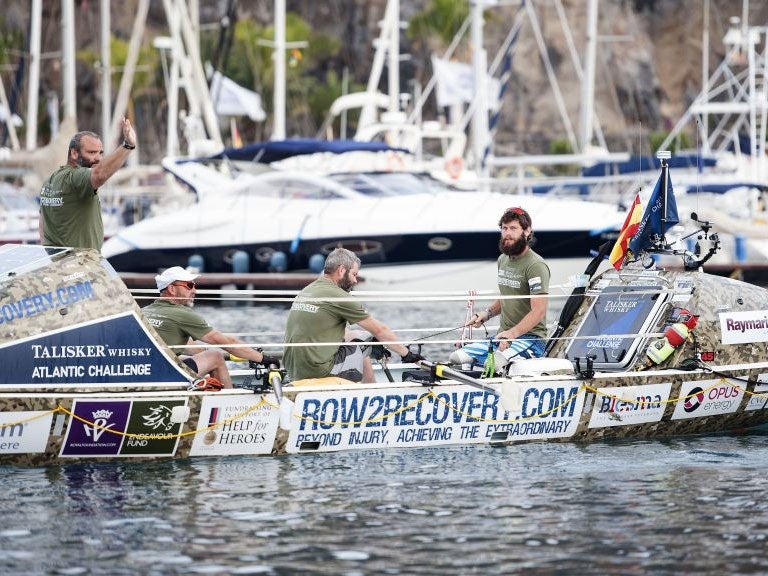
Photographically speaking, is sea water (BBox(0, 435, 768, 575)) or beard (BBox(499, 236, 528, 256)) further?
beard (BBox(499, 236, 528, 256))

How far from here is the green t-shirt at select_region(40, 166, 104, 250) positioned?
11.3 meters

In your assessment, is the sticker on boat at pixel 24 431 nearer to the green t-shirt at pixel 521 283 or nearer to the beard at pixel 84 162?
the beard at pixel 84 162

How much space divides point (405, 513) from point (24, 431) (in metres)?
3.03

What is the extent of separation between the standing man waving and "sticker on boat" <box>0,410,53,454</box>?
1478 mm

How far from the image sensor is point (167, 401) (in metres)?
11.1

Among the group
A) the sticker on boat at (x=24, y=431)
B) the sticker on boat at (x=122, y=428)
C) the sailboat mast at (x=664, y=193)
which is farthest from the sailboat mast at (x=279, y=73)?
the sticker on boat at (x=24, y=431)

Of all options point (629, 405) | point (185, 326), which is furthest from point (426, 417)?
point (185, 326)

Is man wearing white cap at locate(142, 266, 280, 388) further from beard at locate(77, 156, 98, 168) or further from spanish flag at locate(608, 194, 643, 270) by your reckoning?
spanish flag at locate(608, 194, 643, 270)

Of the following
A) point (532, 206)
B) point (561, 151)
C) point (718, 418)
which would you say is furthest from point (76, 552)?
point (561, 151)

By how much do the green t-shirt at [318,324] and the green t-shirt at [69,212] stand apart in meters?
1.81

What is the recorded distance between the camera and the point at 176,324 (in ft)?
39.5

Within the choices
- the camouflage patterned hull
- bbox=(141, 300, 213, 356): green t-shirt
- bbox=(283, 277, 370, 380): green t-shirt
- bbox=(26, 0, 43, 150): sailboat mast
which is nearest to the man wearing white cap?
bbox=(141, 300, 213, 356): green t-shirt

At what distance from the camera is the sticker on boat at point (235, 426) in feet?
37.1

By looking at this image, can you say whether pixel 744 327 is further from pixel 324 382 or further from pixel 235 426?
pixel 235 426
